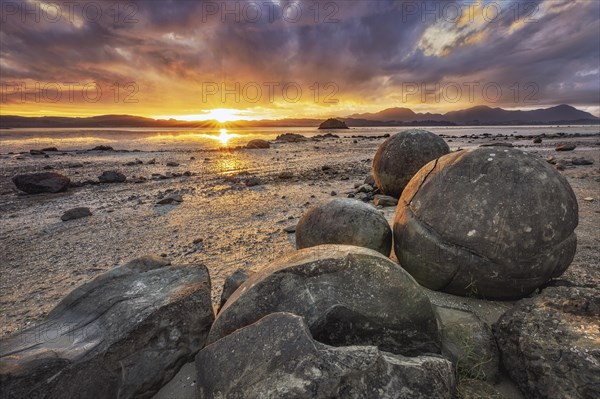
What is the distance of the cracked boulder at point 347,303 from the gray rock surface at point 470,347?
294mm

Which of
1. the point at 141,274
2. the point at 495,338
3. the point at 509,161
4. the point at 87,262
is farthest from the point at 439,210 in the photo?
the point at 87,262

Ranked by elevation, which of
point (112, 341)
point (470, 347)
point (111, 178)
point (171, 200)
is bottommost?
point (470, 347)

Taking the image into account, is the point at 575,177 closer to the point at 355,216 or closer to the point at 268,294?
the point at 355,216

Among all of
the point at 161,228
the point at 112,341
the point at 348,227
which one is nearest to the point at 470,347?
the point at 348,227

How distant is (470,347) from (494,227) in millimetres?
1412

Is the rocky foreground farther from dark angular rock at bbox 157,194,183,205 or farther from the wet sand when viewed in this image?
dark angular rock at bbox 157,194,183,205

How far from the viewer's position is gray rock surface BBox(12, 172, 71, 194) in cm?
1110

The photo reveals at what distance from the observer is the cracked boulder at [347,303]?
2665 mm

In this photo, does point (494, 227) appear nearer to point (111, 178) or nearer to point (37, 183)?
point (37, 183)

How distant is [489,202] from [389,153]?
5114mm

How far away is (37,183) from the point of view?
11141mm

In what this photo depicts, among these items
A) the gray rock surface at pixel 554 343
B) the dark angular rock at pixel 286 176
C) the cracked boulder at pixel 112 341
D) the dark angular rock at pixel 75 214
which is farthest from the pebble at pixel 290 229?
the dark angular rock at pixel 286 176

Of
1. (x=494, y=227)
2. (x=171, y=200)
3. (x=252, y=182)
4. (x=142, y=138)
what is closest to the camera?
(x=494, y=227)

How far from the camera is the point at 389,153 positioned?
28.3 feet
